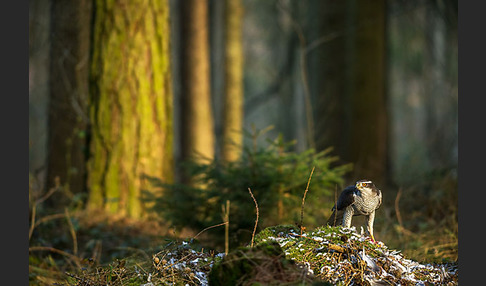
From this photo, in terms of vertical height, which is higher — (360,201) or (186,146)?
(360,201)

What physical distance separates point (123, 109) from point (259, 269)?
4.88m

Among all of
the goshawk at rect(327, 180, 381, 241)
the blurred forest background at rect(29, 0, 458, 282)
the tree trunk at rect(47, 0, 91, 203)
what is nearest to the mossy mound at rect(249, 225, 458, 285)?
the goshawk at rect(327, 180, 381, 241)

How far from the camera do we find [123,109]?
7.08 m

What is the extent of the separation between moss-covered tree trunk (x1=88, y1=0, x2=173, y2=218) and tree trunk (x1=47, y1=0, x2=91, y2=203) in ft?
1.43

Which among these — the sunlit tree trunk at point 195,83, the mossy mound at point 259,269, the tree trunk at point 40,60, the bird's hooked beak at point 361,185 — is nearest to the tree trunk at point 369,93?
the sunlit tree trunk at point 195,83

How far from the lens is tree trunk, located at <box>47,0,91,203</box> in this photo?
7770mm

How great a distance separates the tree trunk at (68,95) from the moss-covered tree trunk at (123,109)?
0.44 metres

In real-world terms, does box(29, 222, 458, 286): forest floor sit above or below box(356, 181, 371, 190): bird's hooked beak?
below

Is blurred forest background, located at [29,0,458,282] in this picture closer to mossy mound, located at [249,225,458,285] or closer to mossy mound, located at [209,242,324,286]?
mossy mound, located at [249,225,458,285]

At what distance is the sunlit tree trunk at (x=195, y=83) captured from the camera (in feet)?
38.4

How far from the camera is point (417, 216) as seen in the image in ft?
22.0

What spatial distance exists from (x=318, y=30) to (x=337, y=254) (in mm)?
9121

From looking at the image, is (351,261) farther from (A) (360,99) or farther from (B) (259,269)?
(A) (360,99)

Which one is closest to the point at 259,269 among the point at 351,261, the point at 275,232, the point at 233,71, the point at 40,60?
the point at 351,261
